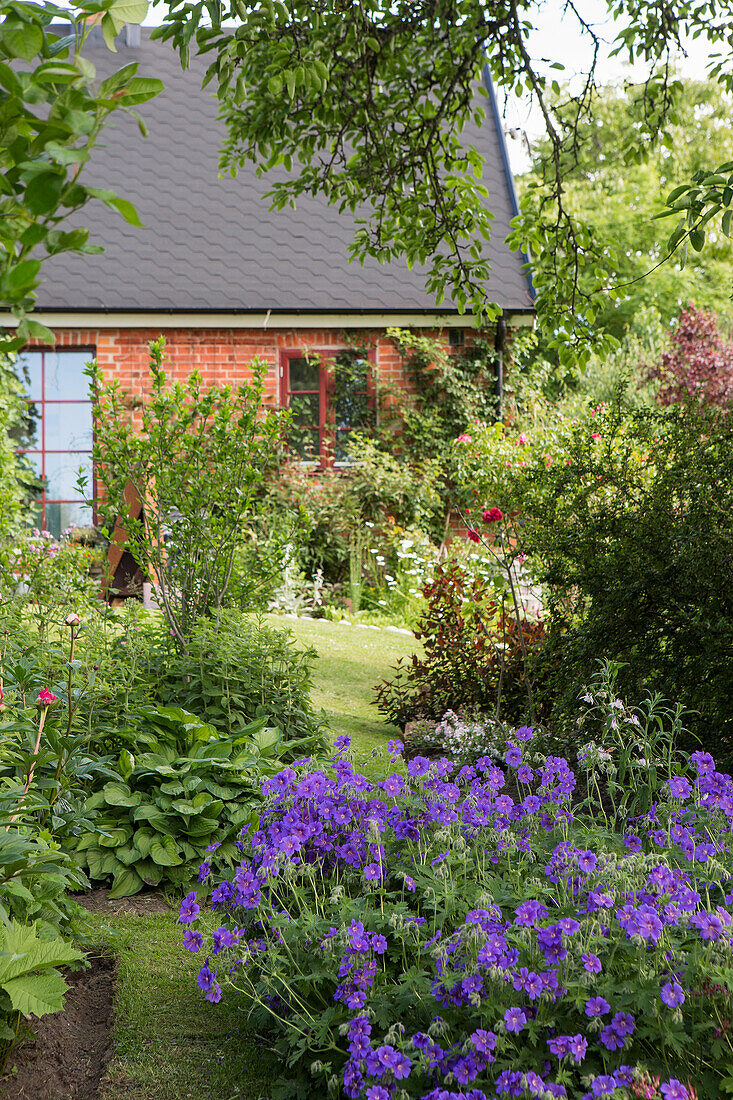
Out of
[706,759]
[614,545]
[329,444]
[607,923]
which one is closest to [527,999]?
[607,923]

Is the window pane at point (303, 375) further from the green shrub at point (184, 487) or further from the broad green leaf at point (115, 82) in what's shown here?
the broad green leaf at point (115, 82)

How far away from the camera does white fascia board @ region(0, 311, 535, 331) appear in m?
11.3

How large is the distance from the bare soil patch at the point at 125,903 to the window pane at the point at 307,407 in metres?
9.05

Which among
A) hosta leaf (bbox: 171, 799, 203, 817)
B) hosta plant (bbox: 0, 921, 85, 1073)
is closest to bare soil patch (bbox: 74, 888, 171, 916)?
hosta leaf (bbox: 171, 799, 203, 817)

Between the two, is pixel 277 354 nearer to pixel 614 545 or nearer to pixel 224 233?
pixel 224 233

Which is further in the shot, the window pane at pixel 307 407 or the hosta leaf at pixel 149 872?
the window pane at pixel 307 407

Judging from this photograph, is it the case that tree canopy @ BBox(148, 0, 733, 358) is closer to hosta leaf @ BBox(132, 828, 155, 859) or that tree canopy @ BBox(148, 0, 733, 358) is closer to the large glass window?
hosta leaf @ BBox(132, 828, 155, 859)

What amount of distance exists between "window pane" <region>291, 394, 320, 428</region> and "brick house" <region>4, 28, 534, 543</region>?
2cm

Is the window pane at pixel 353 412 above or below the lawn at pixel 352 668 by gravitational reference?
above

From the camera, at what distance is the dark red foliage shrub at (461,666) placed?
207 inches

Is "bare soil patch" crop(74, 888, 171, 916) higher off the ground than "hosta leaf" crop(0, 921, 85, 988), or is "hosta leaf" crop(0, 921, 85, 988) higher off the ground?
"hosta leaf" crop(0, 921, 85, 988)

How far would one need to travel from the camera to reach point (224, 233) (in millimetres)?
12492

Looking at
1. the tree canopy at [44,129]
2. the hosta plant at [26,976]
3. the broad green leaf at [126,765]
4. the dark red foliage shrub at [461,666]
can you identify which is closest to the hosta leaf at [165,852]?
the broad green leaf at [126,765]

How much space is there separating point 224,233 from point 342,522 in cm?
478
